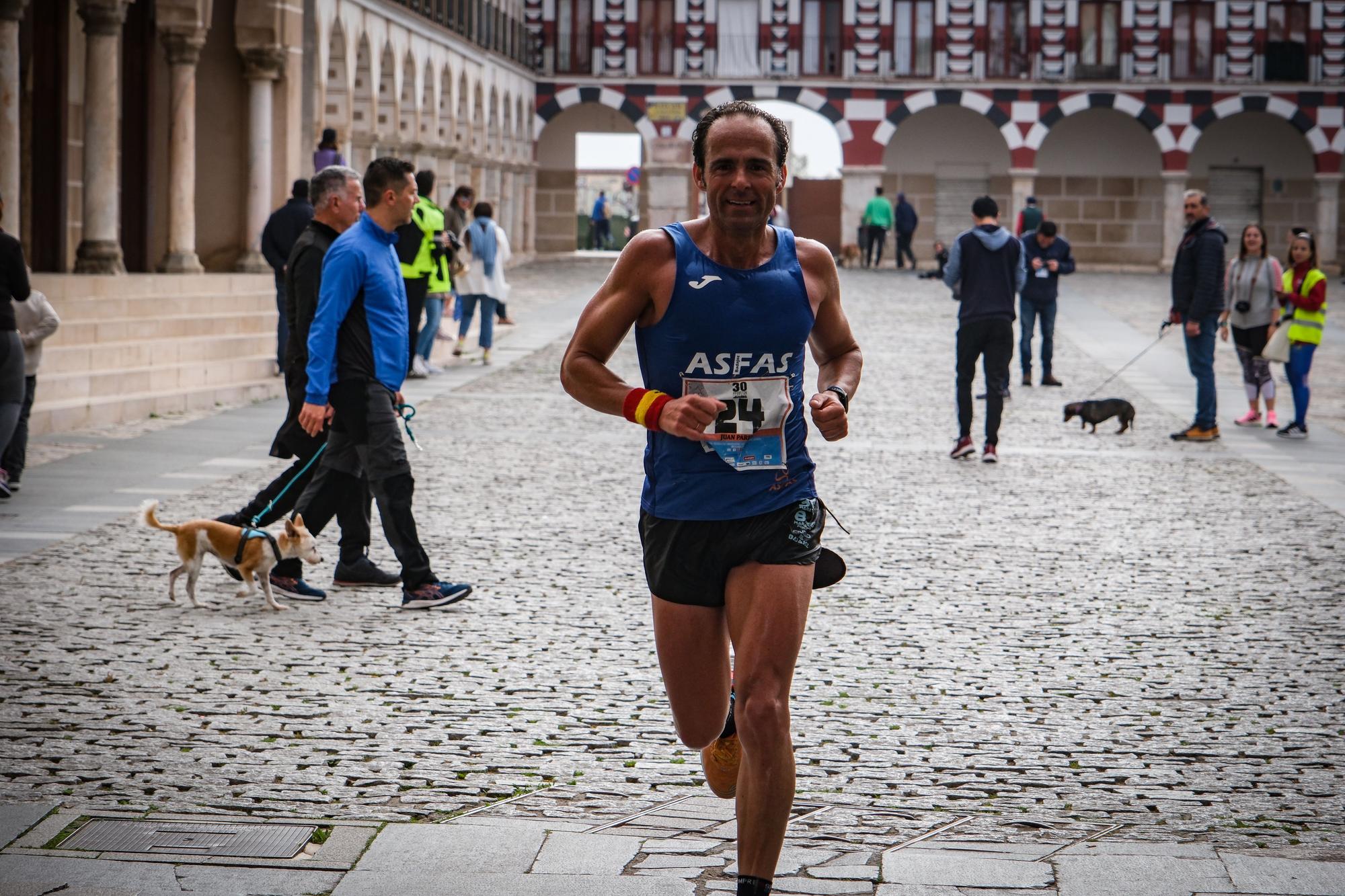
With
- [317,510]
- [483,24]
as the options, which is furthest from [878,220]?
[317,510]

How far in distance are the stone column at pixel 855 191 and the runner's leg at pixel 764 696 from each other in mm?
46774

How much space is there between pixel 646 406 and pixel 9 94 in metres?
13.6

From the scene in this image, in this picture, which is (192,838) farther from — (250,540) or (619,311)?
(250,540)

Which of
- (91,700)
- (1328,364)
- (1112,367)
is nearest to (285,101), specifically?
(1112,367)

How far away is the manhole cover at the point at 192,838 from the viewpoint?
4.20m

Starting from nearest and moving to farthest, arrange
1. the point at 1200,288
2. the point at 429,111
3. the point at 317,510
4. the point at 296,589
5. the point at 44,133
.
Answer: the point at 296,589, the point at 317,510, the point at 1200,288, the point at 44,133, the point at 429,111

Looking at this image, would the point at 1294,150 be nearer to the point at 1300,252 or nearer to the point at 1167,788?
the point at 1300,252

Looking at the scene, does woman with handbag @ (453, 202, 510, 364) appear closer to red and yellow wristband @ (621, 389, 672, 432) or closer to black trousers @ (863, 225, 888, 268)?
red and yellow wristband @ (621, 389, 672, 432)

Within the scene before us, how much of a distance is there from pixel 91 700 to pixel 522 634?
168 centimetres

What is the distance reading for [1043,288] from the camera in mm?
17812

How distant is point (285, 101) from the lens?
71.7 ft

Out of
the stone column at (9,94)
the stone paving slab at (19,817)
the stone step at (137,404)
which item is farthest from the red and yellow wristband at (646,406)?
the stone column at (9,94)

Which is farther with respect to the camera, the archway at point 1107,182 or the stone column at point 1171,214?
the archway at point 1107,182

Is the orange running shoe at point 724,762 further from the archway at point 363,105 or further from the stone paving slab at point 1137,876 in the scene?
the archway at point 363,105
